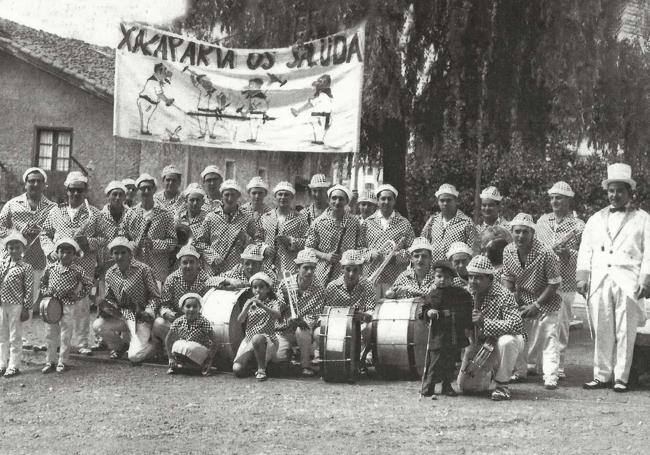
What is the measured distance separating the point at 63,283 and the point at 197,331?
1444 millimetres

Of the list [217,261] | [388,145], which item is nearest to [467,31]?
[388,145]

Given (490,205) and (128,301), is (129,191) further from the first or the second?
(490,205)

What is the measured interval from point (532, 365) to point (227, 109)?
4.59 meters

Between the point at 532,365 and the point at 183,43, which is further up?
the point at 183,43

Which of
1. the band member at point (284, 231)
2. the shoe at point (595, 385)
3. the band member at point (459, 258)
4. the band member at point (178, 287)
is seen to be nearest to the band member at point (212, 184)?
the band member at point (284, 231)

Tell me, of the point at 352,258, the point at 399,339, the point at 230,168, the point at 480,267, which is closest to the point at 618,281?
the point at 480,267

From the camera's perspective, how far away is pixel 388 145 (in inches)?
512

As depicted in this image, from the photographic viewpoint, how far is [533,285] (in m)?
8.91

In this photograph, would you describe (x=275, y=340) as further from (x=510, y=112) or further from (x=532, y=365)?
(x=510, y=112)

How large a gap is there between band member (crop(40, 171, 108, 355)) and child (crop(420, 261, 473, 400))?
390 cm

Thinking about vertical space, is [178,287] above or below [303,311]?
above

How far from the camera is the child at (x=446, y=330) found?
7953 millimetres

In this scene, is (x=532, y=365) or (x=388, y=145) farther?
(x=388, y=145)

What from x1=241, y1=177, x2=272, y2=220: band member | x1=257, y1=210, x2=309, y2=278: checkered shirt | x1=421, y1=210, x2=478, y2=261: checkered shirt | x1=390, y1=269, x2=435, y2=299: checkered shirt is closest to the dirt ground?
x1=390, y1=269, x2=435, y2=299: checkered shirt
